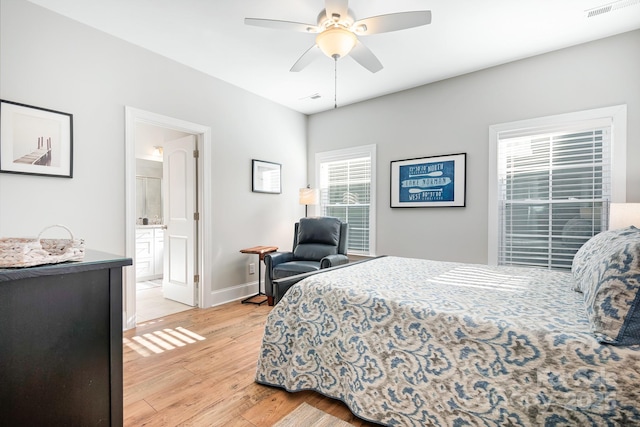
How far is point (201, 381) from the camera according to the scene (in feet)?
6.88

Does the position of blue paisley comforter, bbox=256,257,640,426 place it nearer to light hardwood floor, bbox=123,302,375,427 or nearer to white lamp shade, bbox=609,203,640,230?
light hardwood floor, bbox=123,302,375,427

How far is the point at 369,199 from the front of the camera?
450 centimetres

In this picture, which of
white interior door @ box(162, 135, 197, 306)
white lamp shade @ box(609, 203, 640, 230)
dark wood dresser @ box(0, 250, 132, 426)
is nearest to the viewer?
dark wood dresser @ box(0, 250, 132, 426)

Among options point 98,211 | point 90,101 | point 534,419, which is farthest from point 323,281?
point 90,101

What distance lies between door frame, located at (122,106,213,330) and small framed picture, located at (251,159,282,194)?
67cm

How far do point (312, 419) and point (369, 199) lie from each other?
126 inches

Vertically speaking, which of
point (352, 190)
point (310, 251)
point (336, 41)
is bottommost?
point (310, 251)

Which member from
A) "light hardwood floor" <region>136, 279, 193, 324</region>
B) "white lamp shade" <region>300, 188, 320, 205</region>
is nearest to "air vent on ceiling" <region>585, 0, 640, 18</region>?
"white lamp shade" <region>300, 188, 320, 205</region>

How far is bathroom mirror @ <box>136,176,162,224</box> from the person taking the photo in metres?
5.86

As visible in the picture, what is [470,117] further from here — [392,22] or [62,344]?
[62,344]

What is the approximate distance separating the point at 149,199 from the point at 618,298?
21.5 ft

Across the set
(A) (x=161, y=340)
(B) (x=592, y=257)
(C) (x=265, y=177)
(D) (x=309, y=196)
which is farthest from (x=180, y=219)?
(B) (x=592, y=257)

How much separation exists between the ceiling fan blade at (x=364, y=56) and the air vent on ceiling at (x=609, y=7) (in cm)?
171

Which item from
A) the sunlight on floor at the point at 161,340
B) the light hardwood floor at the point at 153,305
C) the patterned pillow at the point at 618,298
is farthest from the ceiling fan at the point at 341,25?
the light hardwood floor at the point at 153,305
